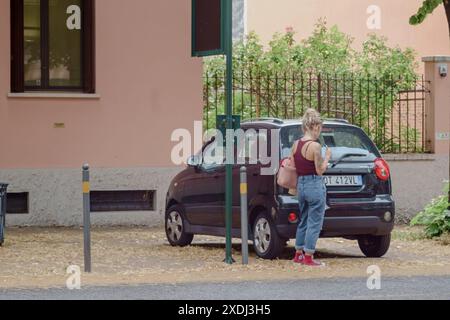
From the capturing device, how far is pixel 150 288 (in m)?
12.5

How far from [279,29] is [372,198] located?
57.0 ft

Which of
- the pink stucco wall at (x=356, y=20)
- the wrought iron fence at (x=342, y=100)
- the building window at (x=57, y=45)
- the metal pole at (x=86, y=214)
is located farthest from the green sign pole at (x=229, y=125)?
the pink stucco wall at (x=356, y=20)

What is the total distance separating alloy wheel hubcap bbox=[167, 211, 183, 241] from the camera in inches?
671

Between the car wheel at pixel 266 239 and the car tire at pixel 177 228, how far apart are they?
1.91m

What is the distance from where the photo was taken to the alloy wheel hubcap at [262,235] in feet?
49.2

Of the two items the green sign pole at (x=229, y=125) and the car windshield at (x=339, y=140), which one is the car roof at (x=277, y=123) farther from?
the green sign pole at (x=229, y=125)

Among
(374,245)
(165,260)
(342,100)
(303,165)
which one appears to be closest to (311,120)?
(303,165)

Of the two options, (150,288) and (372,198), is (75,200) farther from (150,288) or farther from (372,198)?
(150,288)

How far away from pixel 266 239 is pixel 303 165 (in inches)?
45.2

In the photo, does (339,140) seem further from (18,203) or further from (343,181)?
(18,203)

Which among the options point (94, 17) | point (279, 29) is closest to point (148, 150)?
point (94, 17)

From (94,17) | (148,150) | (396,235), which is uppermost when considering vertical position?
(94,17)

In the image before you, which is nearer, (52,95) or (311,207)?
(311,207)

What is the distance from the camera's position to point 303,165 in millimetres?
14430
